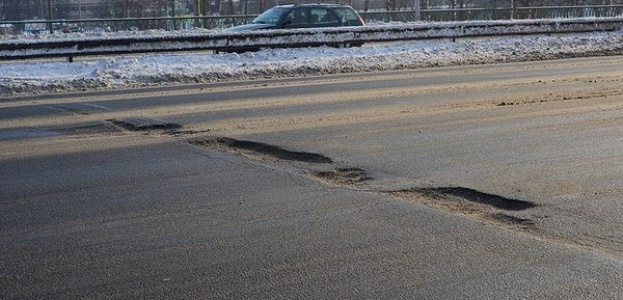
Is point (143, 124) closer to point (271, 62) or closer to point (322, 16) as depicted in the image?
point (271, 62)

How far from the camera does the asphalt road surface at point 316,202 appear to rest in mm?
5648

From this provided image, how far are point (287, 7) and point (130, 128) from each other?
16.8 metres

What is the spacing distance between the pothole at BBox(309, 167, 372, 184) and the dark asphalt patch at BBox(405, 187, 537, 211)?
0.69m

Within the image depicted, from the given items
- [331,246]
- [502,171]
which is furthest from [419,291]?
[502,171]

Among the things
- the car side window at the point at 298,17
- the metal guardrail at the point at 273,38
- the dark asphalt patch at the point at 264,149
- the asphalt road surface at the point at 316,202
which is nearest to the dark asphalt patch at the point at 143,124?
the asphalt road surface at the point at 316,202

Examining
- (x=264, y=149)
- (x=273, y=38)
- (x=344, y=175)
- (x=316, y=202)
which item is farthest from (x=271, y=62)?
(x=316, y=202)

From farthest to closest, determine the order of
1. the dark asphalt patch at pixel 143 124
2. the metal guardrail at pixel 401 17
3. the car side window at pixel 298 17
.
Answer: the metal guardrail at pixel 401 17, the car side window at pixel 298 17, the dark asphalt patch at pixel 143 124

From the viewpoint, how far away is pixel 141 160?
9.68 meters

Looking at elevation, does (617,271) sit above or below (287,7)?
below

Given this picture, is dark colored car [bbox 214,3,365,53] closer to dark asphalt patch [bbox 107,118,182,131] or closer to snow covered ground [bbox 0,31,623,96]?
snow covered ground [bbox 0,31,623,96]

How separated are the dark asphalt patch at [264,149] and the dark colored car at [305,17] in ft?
56.2

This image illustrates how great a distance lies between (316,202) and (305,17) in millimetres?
21286

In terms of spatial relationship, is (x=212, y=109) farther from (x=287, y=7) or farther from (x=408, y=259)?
(x=287, y=7)

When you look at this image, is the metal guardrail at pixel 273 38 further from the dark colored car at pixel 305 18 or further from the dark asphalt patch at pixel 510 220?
the dark asphalt patch at pixel 510 220
